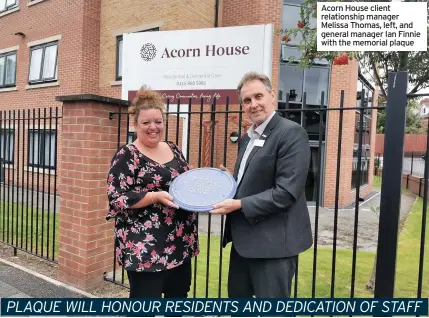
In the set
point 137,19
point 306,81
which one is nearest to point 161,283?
point 306,81

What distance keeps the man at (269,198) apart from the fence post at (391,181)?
66 centimetres

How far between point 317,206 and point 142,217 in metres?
1.34

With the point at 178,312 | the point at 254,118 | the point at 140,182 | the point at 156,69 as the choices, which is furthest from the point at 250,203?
the point at 156,69

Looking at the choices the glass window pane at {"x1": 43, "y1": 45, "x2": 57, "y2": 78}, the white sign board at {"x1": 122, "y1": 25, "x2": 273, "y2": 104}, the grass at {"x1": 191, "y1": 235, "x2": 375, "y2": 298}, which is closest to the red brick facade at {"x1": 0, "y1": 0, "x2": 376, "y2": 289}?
the glass window pane at {"x1": 43, "y1": 45, "x2": 57, "y2": 78}

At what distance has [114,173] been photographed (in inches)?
85.9

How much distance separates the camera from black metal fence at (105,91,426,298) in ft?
8.75

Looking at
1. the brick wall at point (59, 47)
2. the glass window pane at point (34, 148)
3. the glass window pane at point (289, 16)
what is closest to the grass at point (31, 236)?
the glass window pane at point (34, 148)

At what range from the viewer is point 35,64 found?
43.4 feet

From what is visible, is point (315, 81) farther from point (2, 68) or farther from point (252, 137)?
point (2, 68)

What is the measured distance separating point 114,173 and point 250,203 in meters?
0.88

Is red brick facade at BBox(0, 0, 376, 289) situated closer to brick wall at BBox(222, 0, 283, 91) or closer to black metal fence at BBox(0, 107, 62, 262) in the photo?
brick wall at BBox(222, 0, 283, 91)

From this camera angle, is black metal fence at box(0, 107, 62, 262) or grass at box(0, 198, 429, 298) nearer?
grass at box(0, 198, 429, 298)

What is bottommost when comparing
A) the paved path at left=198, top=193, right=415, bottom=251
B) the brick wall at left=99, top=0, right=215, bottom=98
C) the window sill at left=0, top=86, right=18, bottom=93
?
the paved path at left=198, top=193, right=415, bottom=251
